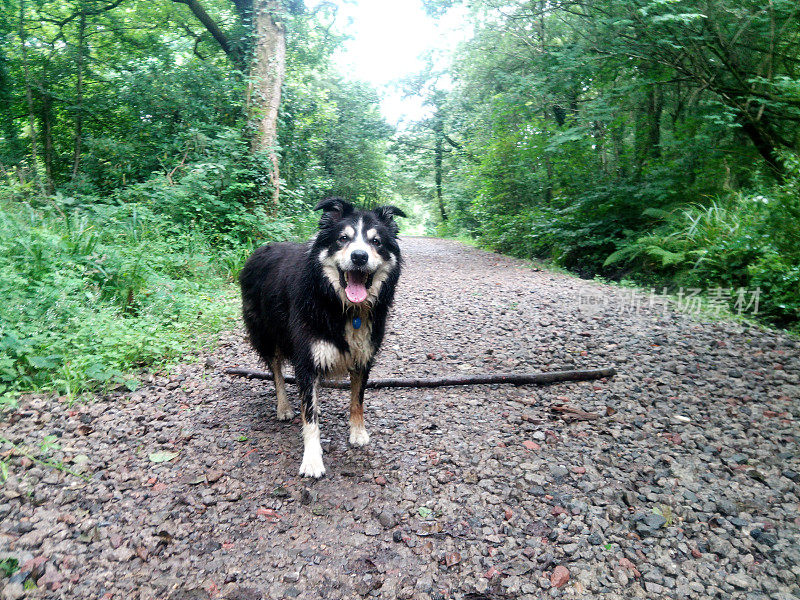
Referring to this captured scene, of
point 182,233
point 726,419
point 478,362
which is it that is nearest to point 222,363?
point 478,362

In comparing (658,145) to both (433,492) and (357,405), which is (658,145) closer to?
(357,405)

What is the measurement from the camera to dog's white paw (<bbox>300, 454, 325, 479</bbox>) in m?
3.01

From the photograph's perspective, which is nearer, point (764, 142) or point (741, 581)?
point (741, 581)

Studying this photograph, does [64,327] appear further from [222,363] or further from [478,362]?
[478,362]

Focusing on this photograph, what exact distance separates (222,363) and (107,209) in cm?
381

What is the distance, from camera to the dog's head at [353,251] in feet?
10.1

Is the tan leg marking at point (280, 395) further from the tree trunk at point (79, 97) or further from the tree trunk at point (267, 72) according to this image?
the tree trunk at point (79, 97)

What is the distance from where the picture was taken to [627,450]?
3.15 meters

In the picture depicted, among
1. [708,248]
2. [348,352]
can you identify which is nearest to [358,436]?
[348,352]

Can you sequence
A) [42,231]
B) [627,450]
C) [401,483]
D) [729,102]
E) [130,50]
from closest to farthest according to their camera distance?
[401,483], [627,450], [42,231], [729,102], [130,50]

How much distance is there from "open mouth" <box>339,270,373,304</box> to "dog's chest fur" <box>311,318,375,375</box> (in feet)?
0.91

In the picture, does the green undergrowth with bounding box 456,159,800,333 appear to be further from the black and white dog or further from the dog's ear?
the dog's ear

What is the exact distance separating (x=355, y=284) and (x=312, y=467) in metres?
1.33

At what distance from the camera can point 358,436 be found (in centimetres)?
344
